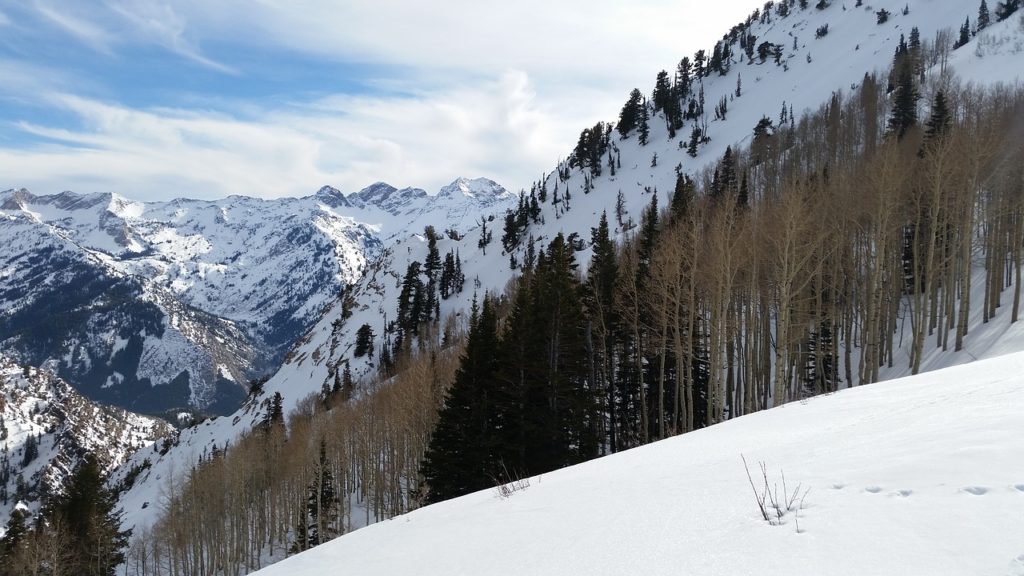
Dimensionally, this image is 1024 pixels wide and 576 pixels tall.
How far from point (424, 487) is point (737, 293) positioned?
20.9m

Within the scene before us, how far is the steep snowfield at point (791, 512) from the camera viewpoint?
3881mm

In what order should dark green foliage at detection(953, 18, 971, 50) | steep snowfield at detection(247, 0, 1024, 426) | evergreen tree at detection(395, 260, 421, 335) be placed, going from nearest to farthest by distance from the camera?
evergreen tree at detection(395, 260, 421, 335), dark green foliage at detection(953, 18, 971, 50), steep snowfield at detection(247, 0, 1024, 426)

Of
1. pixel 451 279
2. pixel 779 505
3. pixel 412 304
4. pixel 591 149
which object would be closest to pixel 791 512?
pixel 779 505

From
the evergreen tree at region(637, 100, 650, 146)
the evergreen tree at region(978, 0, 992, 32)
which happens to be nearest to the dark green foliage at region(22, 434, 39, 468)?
the evergreen tree at region(637, 100, 650, 146)

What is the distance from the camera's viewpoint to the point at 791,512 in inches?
195

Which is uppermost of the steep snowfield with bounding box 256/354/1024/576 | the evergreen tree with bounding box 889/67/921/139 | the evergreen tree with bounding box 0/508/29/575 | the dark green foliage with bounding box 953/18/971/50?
the dark green foliage with bounding box 953/18/971/50

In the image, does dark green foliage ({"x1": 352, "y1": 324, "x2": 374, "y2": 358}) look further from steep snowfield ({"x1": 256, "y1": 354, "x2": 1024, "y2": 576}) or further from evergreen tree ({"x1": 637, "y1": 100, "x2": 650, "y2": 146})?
steep snowfield ({"x1": 256, "y1": 354, "x2": 1024, "y2": 576})

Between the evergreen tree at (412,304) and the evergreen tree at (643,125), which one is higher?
the evergreen tree at (643,125)

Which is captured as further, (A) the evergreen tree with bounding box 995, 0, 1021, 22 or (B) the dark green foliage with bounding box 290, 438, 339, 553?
(A) the evergreen tree with bounding box 995, 0, 1021, 22

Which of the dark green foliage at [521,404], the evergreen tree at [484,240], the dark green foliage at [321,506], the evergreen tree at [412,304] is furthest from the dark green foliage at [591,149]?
the dark green foliage at [521,404]

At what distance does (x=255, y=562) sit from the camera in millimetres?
50312

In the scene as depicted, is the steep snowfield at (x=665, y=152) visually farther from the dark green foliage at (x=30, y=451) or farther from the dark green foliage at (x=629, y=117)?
the dark green foliage at (x=30, y=451)

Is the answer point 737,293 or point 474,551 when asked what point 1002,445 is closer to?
point 474,551

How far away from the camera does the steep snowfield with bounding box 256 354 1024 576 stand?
3.88 m
